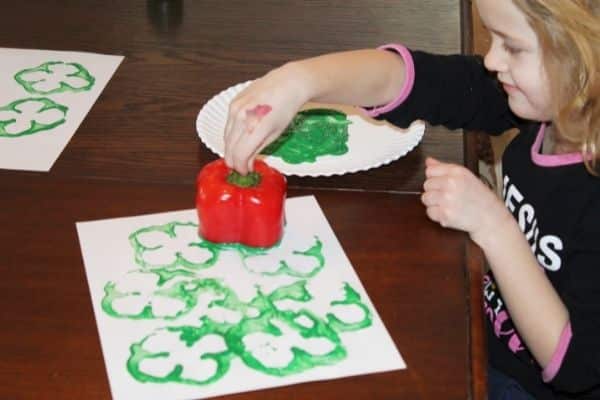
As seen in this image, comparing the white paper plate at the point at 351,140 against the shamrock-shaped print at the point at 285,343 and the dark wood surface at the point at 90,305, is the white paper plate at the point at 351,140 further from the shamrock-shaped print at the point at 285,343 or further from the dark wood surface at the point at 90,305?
the shamrock-shaped print at the point at 285,343

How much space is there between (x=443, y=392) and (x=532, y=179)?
35 centimetres

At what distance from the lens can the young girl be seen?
0.88 meters

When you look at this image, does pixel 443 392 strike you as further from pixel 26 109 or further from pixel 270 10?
pixel 270 10

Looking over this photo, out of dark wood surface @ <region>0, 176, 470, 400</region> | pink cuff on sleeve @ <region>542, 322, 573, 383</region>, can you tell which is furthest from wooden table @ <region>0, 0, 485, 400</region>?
pink cuff on sleeve @ <region>542, 322, 573, 383</region>

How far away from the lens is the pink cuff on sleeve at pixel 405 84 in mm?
1073

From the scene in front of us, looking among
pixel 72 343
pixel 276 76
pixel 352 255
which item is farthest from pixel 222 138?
pixel 72 343

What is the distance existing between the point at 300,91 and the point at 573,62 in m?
0.26

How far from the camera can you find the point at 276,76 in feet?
3.11

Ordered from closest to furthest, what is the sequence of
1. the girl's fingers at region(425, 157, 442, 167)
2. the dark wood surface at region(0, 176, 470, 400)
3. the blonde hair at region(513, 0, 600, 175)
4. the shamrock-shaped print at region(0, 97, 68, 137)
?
the dark wood surface at region(0, 176, 470, 400) < the blonde hair at region(513, 0, 600, 175) < the girl's fingers at region(425, 157, 442, 167) < the shamrock-shaped print at region(0, 97, 68, 137)

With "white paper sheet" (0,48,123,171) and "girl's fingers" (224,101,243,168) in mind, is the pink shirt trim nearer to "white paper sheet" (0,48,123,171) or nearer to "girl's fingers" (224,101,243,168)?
"girl's fingers" (224,101,243,168)

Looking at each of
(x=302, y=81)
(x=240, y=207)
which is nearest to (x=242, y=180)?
(x=240, y=207)

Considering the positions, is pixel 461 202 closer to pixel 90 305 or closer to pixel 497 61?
pixel 497 61

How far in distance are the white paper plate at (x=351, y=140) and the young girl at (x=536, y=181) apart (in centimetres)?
6

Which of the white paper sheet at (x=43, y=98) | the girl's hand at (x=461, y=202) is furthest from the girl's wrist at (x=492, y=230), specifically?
the white paper sheet at (x=43, y=98)
